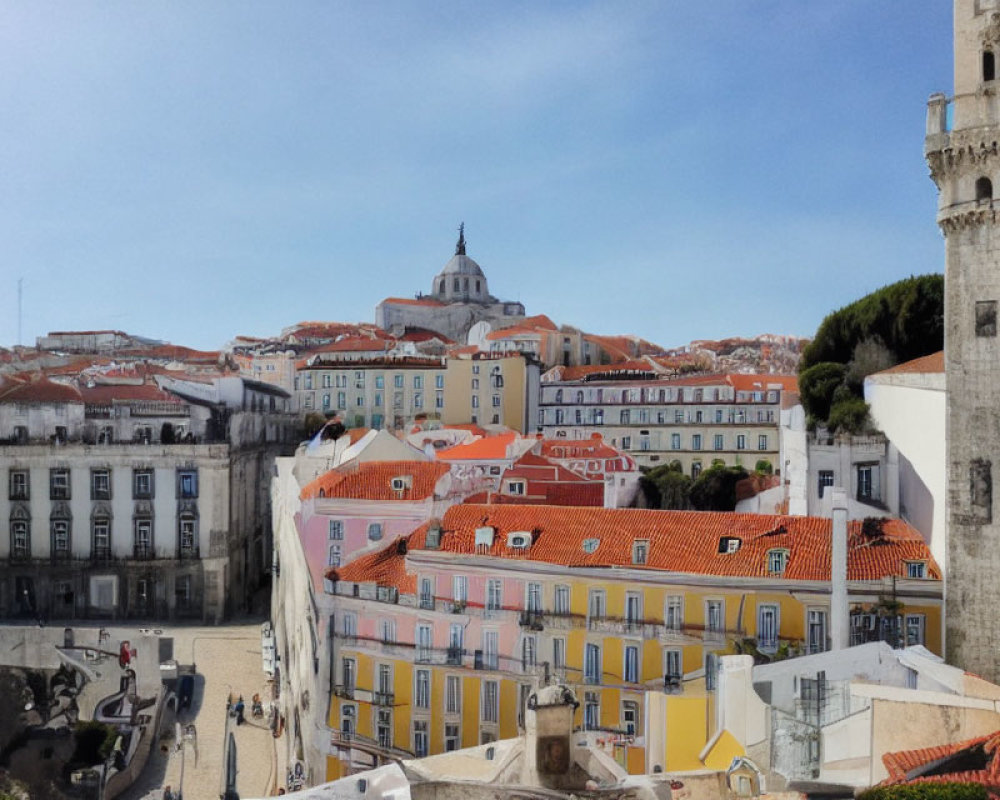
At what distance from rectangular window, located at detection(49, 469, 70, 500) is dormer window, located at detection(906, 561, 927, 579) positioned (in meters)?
28.1

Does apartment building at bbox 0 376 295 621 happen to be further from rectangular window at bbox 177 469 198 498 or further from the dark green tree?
the dark green tree

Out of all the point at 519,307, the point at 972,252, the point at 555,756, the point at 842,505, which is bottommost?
the point at 555,756

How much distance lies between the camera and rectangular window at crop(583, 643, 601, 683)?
21.0 metres

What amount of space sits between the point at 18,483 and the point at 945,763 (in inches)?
1298

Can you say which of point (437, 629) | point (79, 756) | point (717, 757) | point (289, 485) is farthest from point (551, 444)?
point (717, 757)

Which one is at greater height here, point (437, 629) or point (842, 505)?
point (842, 505)

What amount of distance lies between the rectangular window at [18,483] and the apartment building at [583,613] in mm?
18668

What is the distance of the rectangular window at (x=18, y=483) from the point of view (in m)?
36.6

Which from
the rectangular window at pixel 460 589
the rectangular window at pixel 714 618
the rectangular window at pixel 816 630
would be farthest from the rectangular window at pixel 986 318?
the rectangular window at pixel 460 589

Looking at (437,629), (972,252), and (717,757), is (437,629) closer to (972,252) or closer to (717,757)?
(717,757)

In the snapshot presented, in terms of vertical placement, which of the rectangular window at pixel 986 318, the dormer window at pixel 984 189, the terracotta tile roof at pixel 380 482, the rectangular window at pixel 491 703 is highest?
the dormer window at pixel 984 189

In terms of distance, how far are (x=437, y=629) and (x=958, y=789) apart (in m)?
13.0

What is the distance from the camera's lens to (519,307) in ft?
307

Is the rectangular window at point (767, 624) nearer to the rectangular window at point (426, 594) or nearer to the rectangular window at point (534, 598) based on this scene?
the rectangular window at point (534, 598)
